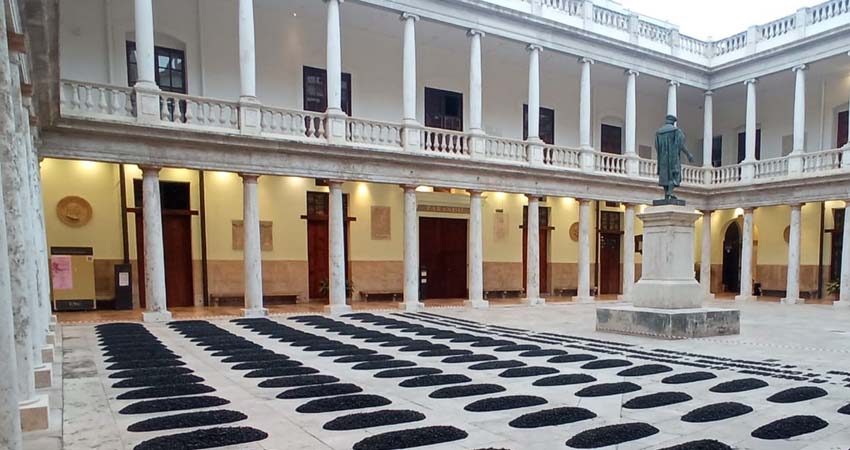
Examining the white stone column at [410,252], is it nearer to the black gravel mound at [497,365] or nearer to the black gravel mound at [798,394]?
the black gravel mound at [497,365]

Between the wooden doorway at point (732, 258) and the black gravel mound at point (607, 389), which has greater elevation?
the black gravel mound at point (607, 389)

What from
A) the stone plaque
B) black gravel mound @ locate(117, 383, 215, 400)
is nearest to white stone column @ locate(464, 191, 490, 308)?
the stone plaque

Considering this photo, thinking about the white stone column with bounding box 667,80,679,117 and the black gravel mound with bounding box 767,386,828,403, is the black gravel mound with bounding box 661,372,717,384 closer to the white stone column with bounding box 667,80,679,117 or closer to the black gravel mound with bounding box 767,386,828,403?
the black gravel mound with bounding box 767,386,828,403

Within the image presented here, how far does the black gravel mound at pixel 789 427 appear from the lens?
13.6ft

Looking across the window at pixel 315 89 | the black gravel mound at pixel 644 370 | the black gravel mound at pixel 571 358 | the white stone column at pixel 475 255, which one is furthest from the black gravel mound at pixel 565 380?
the window at pixel 315 89

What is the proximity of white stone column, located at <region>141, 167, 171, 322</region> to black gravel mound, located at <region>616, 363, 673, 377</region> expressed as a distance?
385 inches

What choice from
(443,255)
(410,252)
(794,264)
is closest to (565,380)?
(410,252)

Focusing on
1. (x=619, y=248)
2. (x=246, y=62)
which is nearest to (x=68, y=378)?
(x=246, y=62)

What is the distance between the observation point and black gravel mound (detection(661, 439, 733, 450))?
3.82 metres

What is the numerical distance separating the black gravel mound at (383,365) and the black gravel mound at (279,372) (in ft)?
1.88

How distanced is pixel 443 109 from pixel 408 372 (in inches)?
552

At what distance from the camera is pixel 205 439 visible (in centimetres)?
403

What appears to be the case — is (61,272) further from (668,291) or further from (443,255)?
(668,291)

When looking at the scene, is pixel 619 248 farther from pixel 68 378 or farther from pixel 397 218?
pixel 68 378
